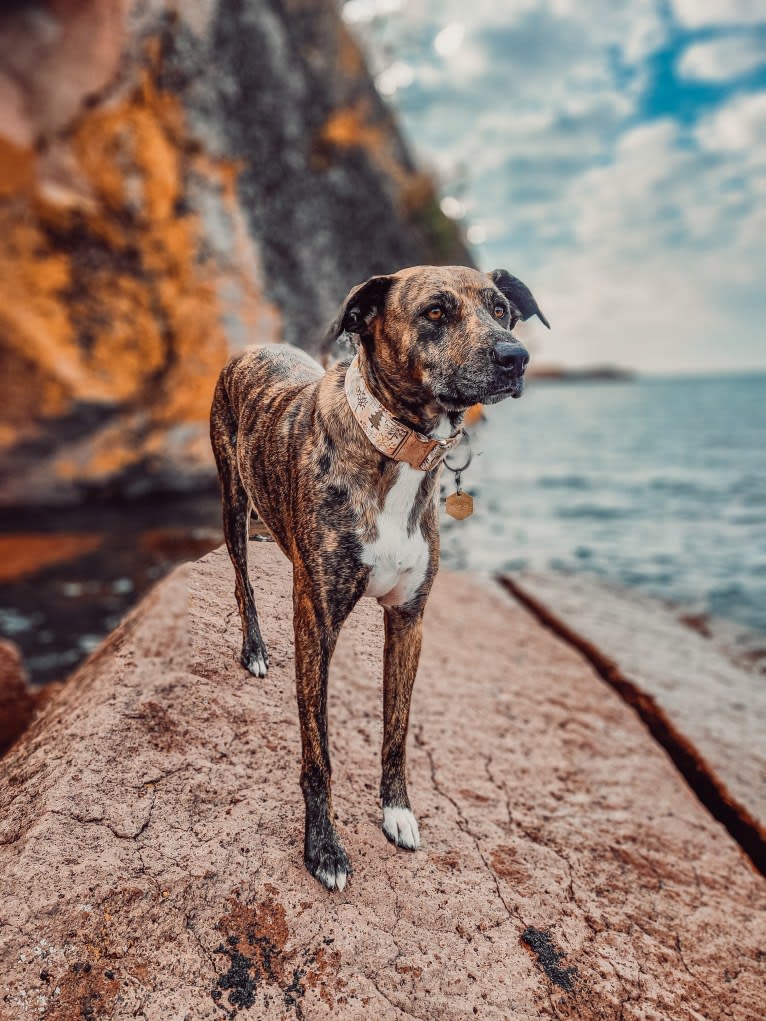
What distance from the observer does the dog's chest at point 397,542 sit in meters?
2.32

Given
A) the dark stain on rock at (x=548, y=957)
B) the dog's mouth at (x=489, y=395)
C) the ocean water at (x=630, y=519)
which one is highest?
the dog's mouth at (x=489, y=395)

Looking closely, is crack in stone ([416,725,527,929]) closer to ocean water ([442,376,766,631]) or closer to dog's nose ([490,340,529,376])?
ocean water ([442,376,766,631])

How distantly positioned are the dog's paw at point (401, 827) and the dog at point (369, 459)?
29 cm

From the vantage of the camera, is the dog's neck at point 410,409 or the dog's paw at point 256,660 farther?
the dog's paw at point 256,660

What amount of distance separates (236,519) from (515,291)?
137 centimetres

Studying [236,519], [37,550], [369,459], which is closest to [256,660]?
[236,519]

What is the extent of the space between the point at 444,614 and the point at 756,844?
2.75 meters

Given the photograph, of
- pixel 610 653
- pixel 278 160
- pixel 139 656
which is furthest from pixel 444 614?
pixel 278 160

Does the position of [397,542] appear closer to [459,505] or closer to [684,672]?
[459,505]

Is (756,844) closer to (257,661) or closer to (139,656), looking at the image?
(257,661)

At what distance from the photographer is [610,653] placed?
595 cm

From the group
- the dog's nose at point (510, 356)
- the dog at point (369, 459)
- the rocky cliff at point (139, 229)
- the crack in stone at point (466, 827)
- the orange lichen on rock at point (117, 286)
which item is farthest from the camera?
the orange lichen on rock at point (117, 286)

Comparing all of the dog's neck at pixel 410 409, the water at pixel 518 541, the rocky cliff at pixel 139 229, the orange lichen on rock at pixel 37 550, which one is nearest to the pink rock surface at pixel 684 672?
the water at pixel 518 541

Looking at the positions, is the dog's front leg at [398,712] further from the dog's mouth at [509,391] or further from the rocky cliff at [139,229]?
the rocky cliff at [139,229]
